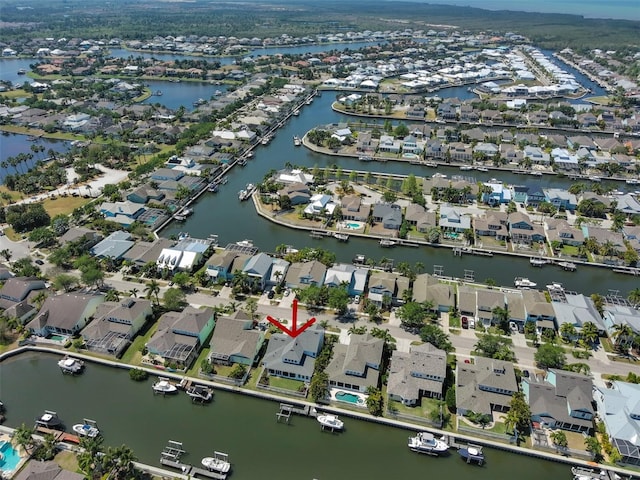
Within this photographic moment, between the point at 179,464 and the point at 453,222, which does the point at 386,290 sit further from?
the point at 179,464

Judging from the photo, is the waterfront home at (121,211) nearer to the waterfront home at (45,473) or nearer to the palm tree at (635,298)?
the waterfront home at (45,473)

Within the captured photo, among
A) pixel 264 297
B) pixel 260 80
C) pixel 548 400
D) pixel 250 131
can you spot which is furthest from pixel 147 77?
pixel 548 400

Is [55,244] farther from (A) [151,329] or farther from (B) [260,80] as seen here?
(B) [260,80]

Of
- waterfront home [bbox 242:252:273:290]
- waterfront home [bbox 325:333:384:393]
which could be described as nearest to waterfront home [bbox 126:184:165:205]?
waterfront home [bbox 242:252:273:290]

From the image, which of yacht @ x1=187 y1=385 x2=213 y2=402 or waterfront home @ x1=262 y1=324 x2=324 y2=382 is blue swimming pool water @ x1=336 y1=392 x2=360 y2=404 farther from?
yacht @ x1=187 y1=385 x2=213 y2=402

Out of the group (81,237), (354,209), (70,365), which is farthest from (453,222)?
(81,237)

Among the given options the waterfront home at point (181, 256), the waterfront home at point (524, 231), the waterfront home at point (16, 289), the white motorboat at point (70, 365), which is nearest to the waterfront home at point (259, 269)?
the waterfront home at point (181, 256)

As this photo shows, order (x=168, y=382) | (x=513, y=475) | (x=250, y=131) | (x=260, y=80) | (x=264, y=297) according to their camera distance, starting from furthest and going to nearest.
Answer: (x=260, y=80) → (x=250, y=131) → (x=264, y=297) → (x=168, y=382) → (x=513, y=475)
